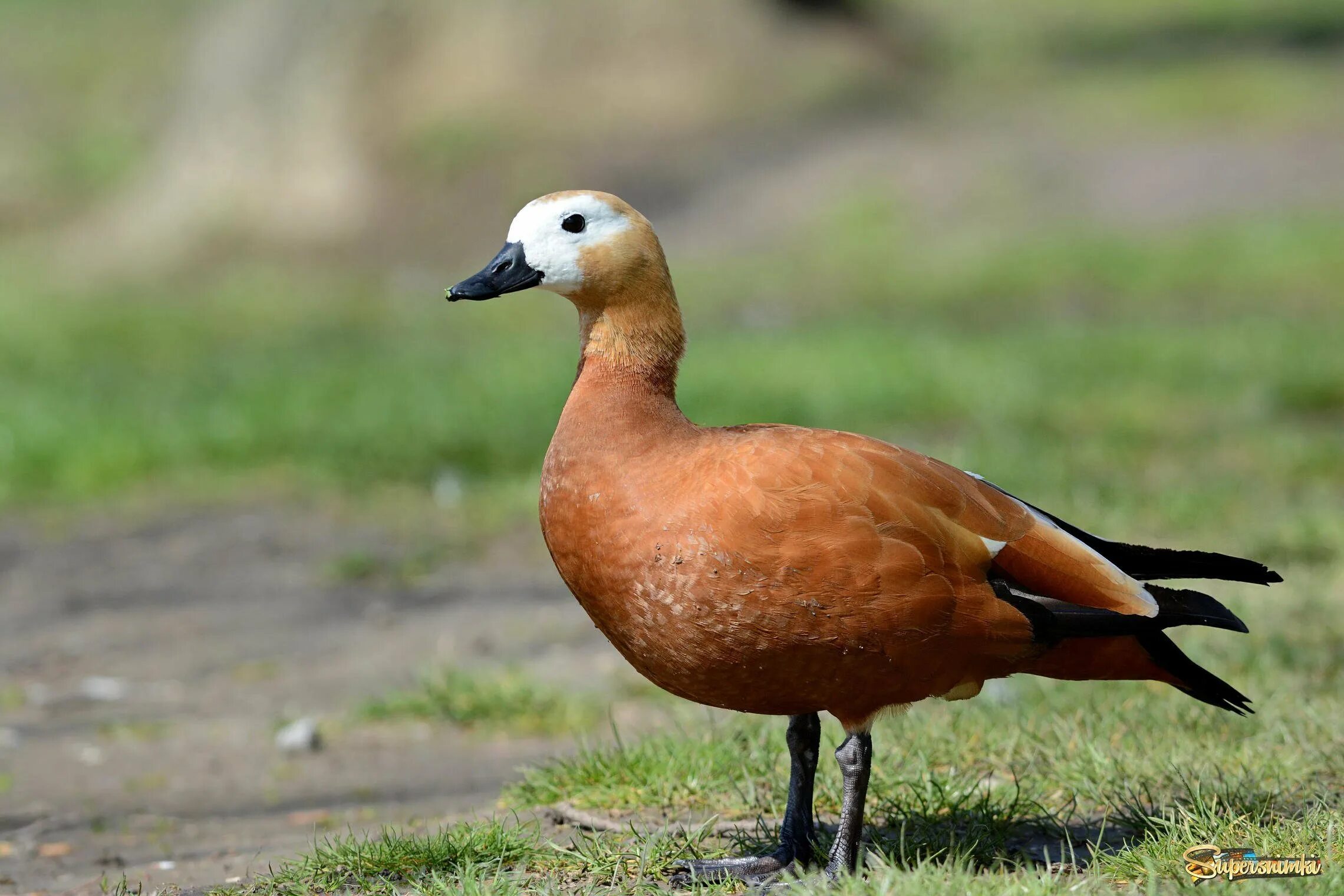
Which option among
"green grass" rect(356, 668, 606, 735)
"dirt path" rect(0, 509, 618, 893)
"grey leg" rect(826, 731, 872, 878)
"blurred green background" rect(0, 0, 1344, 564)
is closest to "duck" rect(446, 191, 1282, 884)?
"grey leg" rect(826, 731, 872, 878)

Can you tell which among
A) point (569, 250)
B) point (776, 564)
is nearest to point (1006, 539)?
point (776, 564)

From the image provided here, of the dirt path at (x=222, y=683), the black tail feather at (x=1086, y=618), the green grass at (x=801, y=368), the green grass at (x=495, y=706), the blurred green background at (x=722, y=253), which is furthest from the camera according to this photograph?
the blurred green background at (x=722, y=253)

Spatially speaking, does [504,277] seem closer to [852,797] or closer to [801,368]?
[852,797]

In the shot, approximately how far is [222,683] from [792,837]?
3.05 m

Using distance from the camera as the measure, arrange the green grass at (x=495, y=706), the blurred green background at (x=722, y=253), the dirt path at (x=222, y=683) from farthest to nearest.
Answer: the blurred green background at (x=722, y=253)
the green grass at (x=495, y=706)
the dirt path at (x=222, y=683)

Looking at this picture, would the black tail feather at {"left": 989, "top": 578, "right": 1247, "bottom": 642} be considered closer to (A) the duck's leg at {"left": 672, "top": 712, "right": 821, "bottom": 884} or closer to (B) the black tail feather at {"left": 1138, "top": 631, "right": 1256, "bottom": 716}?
(B) the black tail feather at {"left": 1138, "top": 631, "right": 1256, "bottom": 716}

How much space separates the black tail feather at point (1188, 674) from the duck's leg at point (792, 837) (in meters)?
0.75

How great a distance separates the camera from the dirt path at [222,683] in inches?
171

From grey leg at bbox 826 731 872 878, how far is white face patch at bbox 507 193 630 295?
1.13m

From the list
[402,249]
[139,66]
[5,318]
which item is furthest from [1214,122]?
[139,66]

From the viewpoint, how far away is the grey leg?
3.23 meters

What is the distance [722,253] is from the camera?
1345 centimetres

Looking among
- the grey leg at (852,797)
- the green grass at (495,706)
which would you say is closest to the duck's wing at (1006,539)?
the grey leg at (852,797)

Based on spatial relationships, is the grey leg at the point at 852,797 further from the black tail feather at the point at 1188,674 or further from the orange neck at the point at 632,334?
the orange neck at the point at 632,334
